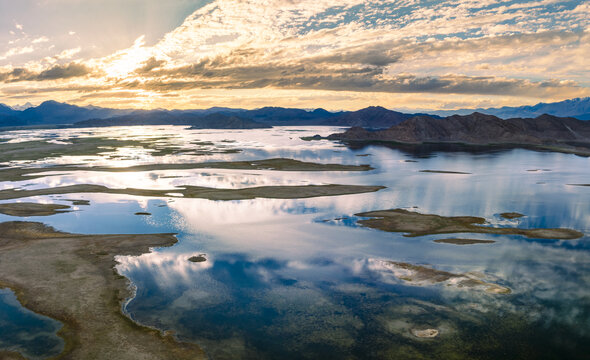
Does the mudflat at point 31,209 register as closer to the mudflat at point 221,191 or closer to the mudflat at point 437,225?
the mudflat at point 221,191

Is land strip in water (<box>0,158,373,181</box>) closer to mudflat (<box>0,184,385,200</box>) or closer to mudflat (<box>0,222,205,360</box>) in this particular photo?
mudflat (<box>0,184,385,200</box>)

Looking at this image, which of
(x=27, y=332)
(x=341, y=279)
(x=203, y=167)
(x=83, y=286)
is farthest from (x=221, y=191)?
(x=27, y=332)

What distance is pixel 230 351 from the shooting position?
22109 millimetres

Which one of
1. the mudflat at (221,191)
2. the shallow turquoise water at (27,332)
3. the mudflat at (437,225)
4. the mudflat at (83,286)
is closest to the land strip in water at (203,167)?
the mudflat at (221,191)

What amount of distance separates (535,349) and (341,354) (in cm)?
1086

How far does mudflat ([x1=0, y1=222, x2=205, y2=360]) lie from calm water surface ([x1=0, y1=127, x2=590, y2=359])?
4.76 ft

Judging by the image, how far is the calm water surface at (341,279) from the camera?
2295 centimetres

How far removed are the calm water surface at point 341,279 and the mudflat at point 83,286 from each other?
4.76 feet

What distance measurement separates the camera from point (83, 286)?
99.5 ft

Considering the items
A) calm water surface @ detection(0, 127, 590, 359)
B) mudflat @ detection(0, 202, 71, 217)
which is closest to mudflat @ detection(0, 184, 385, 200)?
calm water surface @ detection(0, 127, 590, 359)

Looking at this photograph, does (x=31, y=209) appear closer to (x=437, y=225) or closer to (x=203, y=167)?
(x=203, y=167)

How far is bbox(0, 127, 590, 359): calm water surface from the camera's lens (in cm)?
2295

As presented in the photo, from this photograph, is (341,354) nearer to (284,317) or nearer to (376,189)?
(284,317)

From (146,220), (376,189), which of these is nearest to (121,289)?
(146,220)
